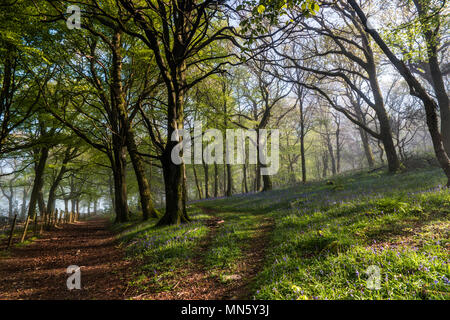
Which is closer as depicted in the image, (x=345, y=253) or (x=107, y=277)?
(x=345, y=253)

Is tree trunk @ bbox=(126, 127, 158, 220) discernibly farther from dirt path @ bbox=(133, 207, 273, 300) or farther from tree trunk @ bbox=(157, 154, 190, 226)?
dirt path @ bbox=(133, 207, 273, 300)

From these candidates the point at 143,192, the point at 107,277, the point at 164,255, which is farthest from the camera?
the point at 143,192

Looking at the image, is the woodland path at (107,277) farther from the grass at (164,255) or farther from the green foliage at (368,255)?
the green foliage at (368,255)

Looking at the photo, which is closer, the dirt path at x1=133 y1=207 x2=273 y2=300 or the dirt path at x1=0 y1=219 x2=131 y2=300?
the dirt path at x1=133 y1=207 x2=273 y2=300

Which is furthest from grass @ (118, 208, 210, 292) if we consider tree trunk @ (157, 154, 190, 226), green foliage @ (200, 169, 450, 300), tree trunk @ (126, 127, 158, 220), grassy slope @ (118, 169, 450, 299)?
tree trunk @ (126, 127, 158, 220)

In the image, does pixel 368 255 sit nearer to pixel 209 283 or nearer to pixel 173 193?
pixel 209 283

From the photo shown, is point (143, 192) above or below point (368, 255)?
above

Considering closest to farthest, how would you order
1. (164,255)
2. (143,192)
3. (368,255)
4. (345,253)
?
(368,255) → (345,253) → (164,255) → (143,192)

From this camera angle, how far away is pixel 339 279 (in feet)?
9.61

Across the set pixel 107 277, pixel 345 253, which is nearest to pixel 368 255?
pixel 345 253

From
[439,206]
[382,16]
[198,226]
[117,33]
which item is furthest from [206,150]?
[439,206]

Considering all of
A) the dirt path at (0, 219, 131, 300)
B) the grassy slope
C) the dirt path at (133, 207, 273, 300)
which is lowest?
the dirt path at (0, 219, 131, 300)

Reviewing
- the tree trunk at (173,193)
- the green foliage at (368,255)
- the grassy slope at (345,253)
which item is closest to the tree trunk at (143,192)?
the tree trunk at (173,193)

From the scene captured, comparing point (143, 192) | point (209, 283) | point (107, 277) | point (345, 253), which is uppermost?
point (143, 192)
